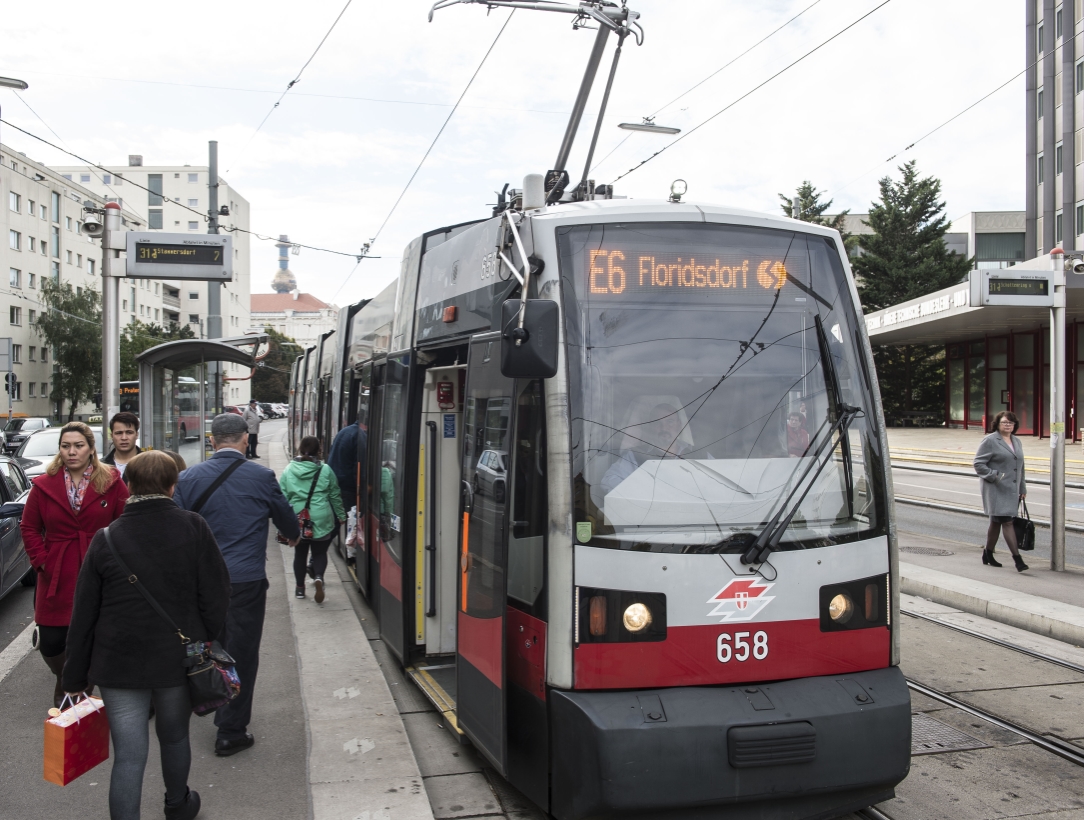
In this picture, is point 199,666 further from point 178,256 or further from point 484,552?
point 178,256

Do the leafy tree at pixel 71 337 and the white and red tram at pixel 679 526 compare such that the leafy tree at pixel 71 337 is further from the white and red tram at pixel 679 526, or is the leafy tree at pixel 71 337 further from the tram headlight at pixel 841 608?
the tram headlight at pixel 841 608

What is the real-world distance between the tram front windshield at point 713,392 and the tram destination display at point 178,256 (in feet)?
33.1

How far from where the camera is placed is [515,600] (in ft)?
14.2

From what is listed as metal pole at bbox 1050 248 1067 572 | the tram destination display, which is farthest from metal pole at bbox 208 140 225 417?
metal pole at bbox 1050 248 1067 572

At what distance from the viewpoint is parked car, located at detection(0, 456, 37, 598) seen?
27.8ft

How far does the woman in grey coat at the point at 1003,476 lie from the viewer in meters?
10.2

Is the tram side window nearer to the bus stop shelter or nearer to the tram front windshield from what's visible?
the tram front windshield

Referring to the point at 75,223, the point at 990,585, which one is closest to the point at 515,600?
the point at 990,585

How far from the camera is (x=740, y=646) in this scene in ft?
13.1

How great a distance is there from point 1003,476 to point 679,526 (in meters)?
7.53

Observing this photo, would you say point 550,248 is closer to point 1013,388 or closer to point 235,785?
point 235,785

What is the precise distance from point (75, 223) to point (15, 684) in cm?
7135

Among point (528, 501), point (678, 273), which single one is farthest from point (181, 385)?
point (678, 273)

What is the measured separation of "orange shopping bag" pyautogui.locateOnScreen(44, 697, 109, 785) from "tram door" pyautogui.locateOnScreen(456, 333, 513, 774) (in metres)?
1.63
